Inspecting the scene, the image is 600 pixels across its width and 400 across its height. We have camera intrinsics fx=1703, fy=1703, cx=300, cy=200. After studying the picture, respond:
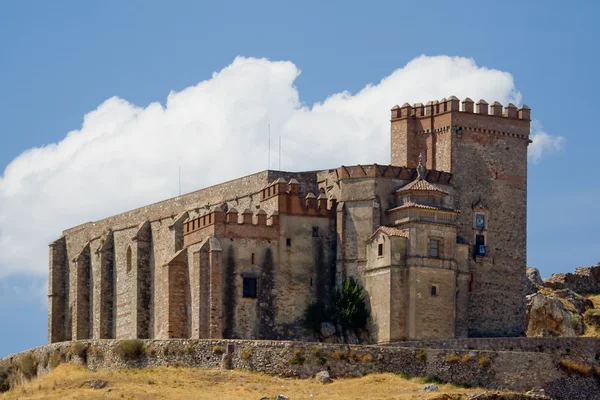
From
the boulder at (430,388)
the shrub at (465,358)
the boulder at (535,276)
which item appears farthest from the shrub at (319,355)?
the boulder at (535,276)

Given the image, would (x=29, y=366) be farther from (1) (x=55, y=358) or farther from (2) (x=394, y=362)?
(2) (x=394, y=362)

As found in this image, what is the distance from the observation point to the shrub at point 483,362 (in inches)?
3088

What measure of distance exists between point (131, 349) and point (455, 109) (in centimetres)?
2241

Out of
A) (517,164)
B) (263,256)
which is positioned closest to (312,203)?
(263,256)

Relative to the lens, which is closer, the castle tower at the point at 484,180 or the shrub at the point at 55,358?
the shrub at the point at 55,358

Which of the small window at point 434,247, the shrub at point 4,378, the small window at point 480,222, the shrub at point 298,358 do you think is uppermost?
the small window at point 480,222

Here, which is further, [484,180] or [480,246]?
[484,180]

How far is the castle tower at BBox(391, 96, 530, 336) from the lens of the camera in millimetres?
91250

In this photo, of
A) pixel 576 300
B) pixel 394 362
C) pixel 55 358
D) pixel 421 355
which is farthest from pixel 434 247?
pixel 576 300

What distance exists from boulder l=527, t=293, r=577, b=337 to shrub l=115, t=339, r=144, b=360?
24335mm

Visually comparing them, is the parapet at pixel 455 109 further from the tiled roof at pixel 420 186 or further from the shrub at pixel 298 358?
the shrub at pixel 298 358

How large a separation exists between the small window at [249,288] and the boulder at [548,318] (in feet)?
55.7

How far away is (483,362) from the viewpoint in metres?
78.5

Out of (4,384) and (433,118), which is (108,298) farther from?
(433,118)
